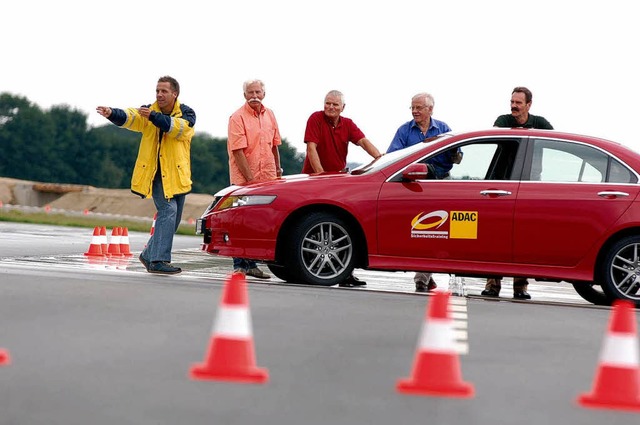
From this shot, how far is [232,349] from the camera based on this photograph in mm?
6809

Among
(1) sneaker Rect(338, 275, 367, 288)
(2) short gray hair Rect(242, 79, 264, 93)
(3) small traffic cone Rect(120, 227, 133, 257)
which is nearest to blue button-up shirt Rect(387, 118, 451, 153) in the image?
(1) sneaker Rect(338, 275, 367, 288)

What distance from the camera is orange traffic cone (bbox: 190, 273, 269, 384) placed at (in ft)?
22.1

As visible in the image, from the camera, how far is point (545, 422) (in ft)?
19.4

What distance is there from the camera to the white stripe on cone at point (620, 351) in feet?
21.2

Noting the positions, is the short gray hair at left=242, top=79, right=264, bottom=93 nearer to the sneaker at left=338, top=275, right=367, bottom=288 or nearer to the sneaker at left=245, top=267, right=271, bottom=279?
the sneaker at left=245, top=267, right=271, bottom=279

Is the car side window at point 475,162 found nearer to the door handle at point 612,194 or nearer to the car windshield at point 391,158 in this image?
the car windshield at point 391,158

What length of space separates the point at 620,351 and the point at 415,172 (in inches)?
256

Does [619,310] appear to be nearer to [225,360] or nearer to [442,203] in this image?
[225,360]

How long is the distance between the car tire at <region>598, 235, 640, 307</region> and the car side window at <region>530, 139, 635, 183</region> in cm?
70

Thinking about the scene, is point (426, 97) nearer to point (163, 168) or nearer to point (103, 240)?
point (163, 168)

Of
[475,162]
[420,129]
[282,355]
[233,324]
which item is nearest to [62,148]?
[420,129]

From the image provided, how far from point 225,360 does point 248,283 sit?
250 inches

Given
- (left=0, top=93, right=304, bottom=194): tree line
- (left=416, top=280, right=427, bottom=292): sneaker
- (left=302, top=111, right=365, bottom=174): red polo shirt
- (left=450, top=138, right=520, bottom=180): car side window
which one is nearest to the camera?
(left=450, top=138, right=520, bottom=180): car side window

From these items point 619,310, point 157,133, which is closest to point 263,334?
point 619,310
